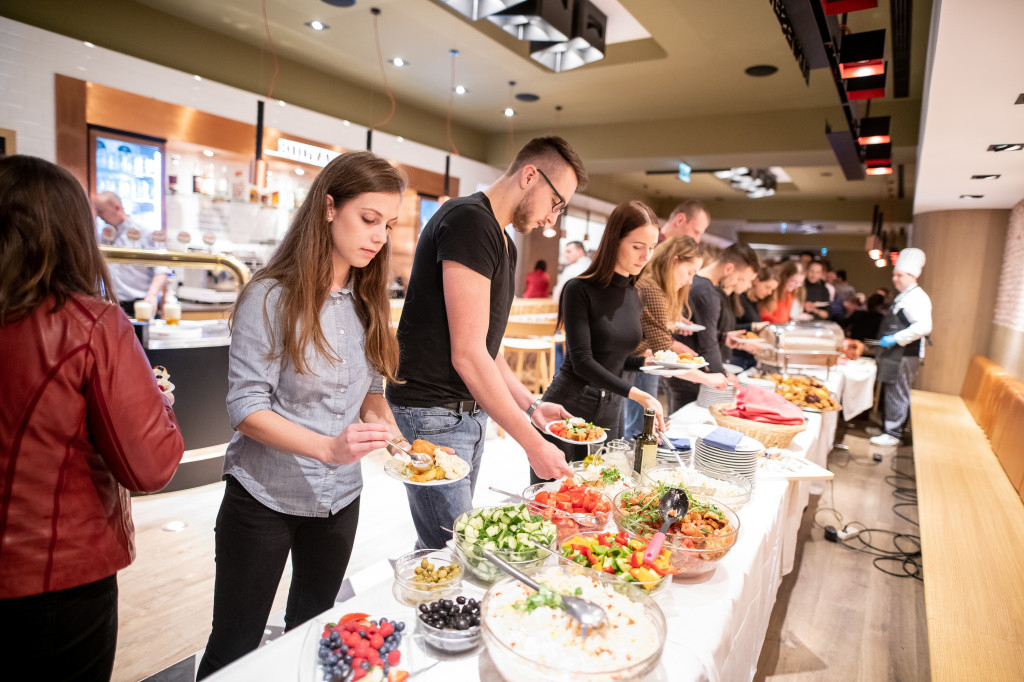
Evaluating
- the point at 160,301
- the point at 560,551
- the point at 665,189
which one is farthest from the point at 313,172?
the point at 665,189

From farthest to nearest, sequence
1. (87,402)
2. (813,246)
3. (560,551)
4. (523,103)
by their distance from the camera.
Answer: (813,246), (523,103), (560,551), (87,402)

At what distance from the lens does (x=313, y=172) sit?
7.06 meters

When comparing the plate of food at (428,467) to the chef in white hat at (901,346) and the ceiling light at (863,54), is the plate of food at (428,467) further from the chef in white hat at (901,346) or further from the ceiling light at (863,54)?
the chef in white hat at (901,346)

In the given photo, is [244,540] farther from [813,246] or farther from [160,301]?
[813,246]

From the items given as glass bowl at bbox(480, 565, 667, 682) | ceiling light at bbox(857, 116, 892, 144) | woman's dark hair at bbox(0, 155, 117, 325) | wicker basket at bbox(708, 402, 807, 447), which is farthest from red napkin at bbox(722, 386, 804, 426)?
ceiling light at bbox(857, 116, 892, 144)

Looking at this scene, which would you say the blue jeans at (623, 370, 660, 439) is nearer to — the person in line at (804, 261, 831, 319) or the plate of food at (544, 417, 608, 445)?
the plate of food at (544, 417, 608, 445)

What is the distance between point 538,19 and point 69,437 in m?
3.87

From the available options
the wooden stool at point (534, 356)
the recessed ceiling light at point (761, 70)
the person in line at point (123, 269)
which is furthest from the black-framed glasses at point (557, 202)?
the recessed ceiling light at point (761, 70)

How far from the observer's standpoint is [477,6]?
3914mm

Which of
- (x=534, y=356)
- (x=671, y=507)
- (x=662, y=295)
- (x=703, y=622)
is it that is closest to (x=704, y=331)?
(x=662, y=295)

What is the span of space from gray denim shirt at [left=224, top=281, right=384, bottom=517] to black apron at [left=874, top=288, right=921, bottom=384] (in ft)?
21.3

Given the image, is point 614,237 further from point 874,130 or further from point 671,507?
point 874,130

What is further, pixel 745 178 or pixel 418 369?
pixel 745 178

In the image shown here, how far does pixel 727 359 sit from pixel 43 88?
5.85m
